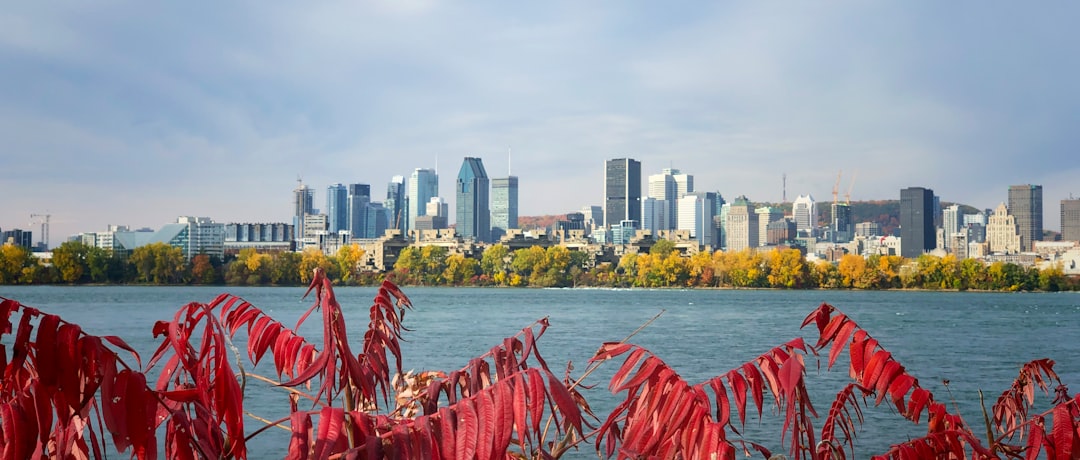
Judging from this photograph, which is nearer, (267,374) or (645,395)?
(645,395)

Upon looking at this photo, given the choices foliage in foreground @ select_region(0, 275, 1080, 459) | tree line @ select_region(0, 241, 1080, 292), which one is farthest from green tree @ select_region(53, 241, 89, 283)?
foliage in foreground @ select_region(0, 275, 1080, 459)

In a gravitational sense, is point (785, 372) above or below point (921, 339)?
above

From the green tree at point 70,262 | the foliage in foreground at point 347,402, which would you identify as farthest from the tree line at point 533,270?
the foliage in foreground at point 347,402

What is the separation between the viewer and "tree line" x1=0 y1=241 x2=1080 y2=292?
366ft

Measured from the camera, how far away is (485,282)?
13325cm

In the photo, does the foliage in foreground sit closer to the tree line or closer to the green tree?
the tree line

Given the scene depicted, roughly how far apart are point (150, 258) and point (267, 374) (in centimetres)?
9608

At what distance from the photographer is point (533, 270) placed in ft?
436

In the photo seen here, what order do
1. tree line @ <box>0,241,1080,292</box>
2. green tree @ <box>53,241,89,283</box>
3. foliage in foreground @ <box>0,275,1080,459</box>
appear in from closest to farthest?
foliage in foreground @ <box>0,275,1080,459</box>
green tree @ <box>53,241,89,283</box>
tree line @ <box>0,241,1080,292</box>

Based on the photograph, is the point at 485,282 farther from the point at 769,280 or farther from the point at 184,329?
the point at 184,329

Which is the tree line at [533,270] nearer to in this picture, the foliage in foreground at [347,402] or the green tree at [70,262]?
the green tree at [70,262]

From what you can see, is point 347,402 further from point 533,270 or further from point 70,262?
point 533,270

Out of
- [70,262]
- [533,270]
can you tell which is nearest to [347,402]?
[70,262]

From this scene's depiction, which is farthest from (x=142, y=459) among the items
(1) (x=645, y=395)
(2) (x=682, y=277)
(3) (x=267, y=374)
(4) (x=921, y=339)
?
(2) (x=682, y=277)
